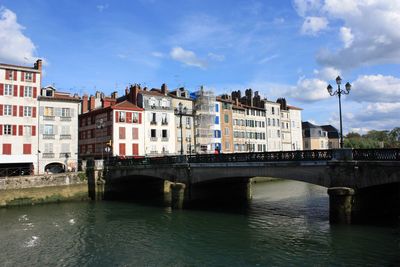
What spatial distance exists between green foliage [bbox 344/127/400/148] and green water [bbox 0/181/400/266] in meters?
69.2

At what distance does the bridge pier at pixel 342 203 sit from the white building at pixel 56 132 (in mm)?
34453

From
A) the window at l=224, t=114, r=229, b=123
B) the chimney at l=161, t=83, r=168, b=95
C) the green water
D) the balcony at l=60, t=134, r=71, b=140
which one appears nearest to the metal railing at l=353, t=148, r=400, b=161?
the green water

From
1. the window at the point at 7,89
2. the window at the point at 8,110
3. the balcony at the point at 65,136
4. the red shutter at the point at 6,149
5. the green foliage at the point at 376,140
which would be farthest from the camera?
the green foliage at the point at 376,140

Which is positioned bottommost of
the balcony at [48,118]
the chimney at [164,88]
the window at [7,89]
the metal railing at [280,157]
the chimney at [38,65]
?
the metal railing at [280,157]

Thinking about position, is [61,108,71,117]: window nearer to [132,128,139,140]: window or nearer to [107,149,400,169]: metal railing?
[132,128,139,140]: window

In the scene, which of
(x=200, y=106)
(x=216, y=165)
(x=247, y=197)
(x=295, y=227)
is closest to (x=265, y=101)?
(x=200, y=106)

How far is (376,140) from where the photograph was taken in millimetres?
108812

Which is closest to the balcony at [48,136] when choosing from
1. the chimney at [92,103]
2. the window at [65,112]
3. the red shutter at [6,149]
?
the window at [65,112]

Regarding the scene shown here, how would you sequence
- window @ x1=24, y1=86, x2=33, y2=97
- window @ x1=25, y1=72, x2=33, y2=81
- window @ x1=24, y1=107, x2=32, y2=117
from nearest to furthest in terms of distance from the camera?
window @ x1=24, y1=107, x2=32, y2=117, window @ x1=24, y1=86, x2=33, y2=97, window @ x1=25, y1=72, x2=33, y2=81

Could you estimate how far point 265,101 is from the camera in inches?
2916

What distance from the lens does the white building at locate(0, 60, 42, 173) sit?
145 feet

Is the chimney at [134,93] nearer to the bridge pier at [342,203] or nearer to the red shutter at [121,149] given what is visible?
the red shutter at [121,149]

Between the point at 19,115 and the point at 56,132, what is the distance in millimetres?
4981

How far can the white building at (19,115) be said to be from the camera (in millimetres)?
44219
